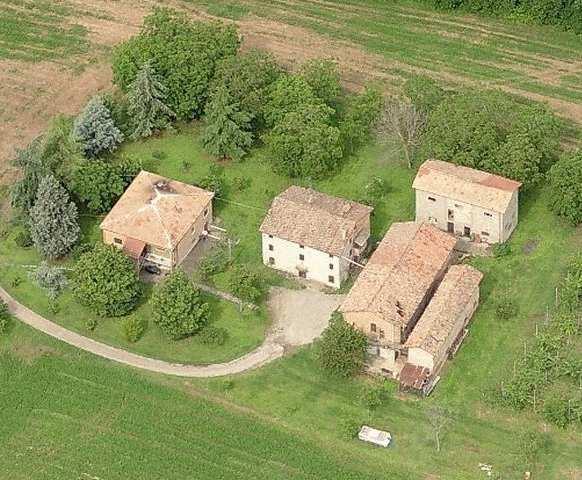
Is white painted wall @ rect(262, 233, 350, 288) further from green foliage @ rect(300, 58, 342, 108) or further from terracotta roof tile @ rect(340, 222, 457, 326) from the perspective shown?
green foliage @ rect(300, 58, 342, 108)

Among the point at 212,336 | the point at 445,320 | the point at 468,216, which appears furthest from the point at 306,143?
the point at 445,320

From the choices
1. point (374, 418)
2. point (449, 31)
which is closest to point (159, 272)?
point (374, 418)

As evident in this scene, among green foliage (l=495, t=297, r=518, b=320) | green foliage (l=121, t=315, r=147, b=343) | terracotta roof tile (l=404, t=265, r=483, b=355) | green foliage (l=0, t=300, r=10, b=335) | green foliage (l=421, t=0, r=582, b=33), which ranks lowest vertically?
green foliage (l=0, t=300, r=10, b=335)

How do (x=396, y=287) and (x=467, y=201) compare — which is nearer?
(x=396, y=287)

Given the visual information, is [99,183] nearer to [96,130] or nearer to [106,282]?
[96,130]

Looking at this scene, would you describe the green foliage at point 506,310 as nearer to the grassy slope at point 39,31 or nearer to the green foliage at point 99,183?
the green foliage at point 99,183

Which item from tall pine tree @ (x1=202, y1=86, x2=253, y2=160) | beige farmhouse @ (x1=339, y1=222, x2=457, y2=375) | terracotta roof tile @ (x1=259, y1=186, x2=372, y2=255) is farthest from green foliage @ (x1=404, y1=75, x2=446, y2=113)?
beige farmhouse @ (x1=339, y1=222, x2=457, y2=375)

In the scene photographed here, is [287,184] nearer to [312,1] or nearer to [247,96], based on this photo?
[247,96]
